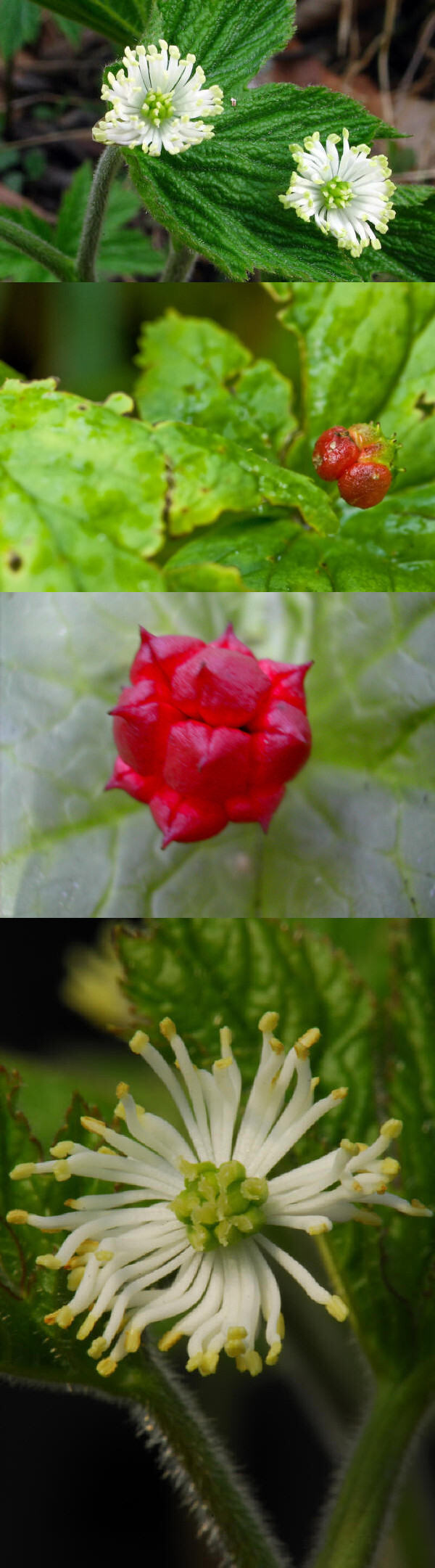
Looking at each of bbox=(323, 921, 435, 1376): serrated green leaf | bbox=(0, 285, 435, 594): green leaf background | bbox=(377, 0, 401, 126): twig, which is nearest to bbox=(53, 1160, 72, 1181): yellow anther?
bbox=(323, 921, 435, 1376): serrated green leaf

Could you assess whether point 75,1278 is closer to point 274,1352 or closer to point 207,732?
point 274,1352

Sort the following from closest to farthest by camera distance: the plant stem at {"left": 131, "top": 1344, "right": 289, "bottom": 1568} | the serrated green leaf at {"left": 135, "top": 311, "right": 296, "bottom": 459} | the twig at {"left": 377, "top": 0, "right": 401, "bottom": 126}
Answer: the plant stem at {"left": 131, "top": 1344, "right": 289, "bottom": 1568} < the serrated green leaf at {"left": 135, "top": 311, "right": 296, "bottom": 459} < the twig at {"left": 377, "top": 0, "right": 401, "bottom": 126}

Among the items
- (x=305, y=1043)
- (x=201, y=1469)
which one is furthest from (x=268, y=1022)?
(x=201, y=1469)

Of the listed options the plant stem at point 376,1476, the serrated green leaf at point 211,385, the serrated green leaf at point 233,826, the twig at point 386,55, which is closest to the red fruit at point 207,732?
the serrated green leaf at point 233,826

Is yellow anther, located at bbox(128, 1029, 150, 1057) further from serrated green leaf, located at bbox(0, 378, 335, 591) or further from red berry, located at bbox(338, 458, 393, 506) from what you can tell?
red berry, located at bbox(338, 458, 393, 506)

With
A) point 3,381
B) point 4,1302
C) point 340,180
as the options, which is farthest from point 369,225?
point 4,1302

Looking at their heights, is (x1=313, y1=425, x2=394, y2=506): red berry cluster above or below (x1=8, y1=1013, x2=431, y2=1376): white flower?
above
